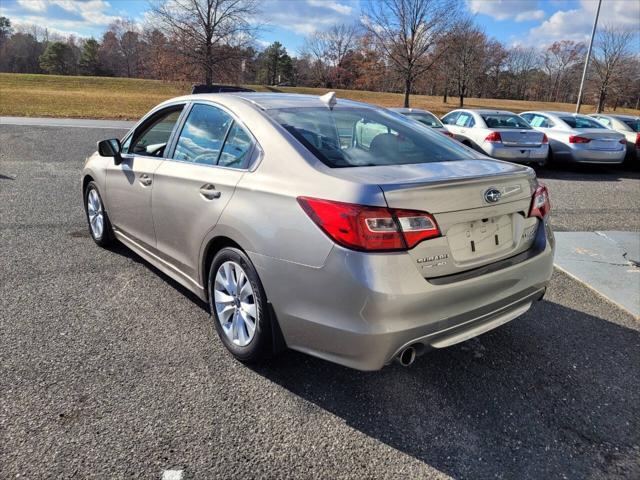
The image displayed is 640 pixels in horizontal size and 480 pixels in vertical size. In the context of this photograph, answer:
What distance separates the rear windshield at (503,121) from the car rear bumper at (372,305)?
10348mm

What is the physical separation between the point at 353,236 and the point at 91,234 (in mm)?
4006

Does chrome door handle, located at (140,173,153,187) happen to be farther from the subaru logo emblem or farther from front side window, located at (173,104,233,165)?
the subaru logo emblem

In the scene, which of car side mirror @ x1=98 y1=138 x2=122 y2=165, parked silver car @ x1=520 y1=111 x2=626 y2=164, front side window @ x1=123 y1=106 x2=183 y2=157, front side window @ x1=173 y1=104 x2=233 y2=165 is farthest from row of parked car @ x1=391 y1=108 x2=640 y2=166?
front side window @ x1=173 y1=104 x2=233 y2=165

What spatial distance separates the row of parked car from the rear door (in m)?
8.43

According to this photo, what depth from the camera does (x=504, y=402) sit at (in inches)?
109

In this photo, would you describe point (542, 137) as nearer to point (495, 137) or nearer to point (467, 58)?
point (495, 137)

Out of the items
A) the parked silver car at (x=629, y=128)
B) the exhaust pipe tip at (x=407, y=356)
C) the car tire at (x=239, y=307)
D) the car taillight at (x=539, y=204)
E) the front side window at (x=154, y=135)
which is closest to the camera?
the exhaust pipe tip at (x=407, y=356)

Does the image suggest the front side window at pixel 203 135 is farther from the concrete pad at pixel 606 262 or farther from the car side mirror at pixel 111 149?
the concrete pad at pixel 606 262

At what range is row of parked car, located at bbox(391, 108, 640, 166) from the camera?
11.5m

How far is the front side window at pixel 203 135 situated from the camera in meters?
3.24

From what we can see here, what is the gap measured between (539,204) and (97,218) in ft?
13.4

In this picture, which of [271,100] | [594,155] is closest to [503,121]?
[594,155]

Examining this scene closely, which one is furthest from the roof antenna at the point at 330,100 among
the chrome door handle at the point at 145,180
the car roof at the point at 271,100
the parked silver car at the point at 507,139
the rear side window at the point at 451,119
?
the rear side window at the point at 451,119

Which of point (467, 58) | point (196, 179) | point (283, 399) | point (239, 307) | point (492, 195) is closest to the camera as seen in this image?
point (492, 195)
